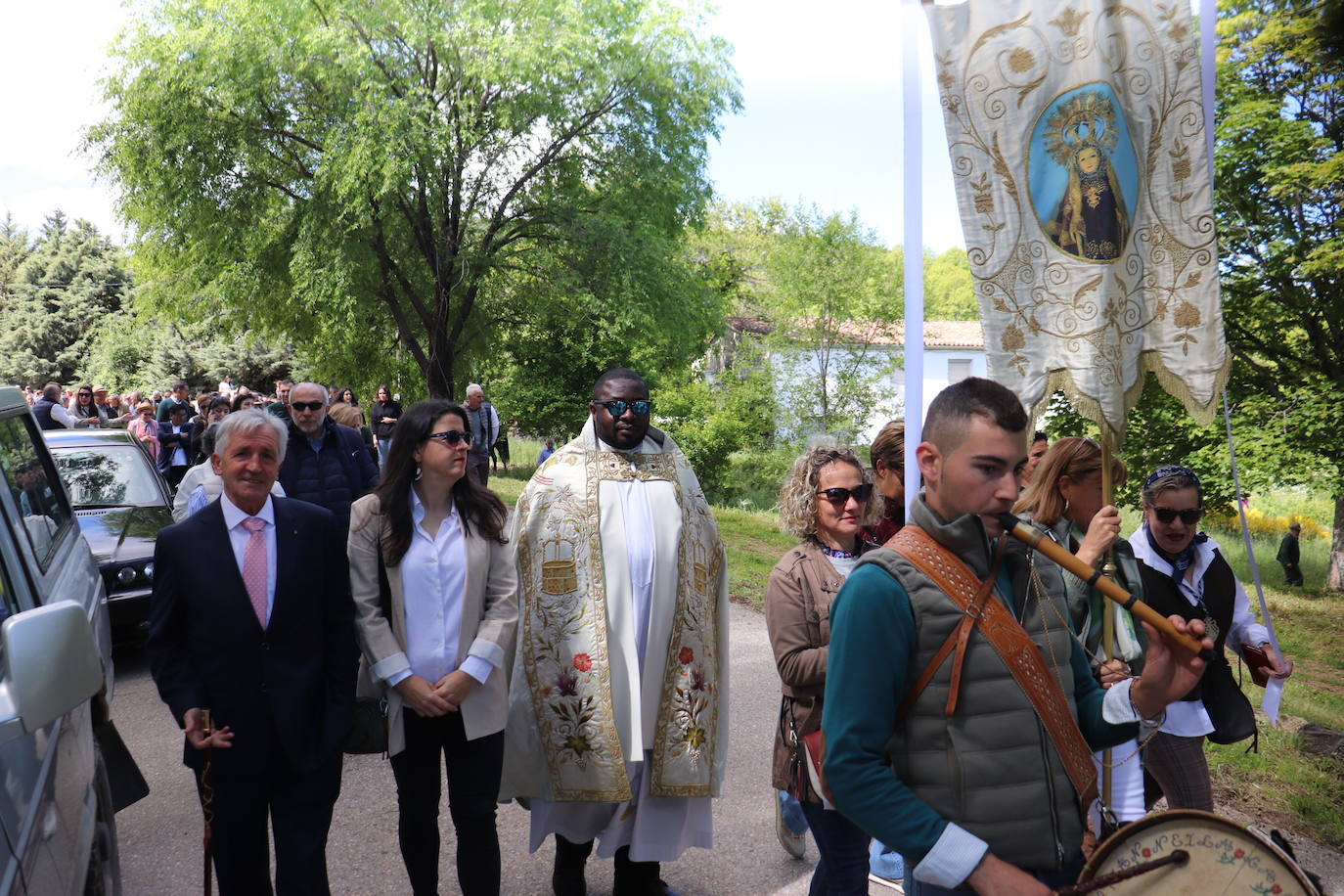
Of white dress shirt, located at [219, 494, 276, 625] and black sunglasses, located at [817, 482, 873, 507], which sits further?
black sunglasses, located at [817, 482, 873, 507]

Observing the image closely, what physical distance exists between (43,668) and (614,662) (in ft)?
7.73

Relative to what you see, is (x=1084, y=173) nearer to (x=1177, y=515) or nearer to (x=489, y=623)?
(x=1177, y=515)

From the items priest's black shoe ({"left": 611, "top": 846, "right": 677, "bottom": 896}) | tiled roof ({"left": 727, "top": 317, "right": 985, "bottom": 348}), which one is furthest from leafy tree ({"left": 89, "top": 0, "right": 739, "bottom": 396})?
priest's black shoe ({"left": 611, "top": 846, "right": 677, "bottom": 896})

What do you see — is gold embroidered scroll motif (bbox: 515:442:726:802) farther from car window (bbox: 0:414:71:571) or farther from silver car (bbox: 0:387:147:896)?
car window (bbox: 0:414:71:571)

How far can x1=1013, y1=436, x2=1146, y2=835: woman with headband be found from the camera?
389 cm

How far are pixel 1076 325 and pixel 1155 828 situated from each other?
2073 mm

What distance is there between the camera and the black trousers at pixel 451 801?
3785 millimetres

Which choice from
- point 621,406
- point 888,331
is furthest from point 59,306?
point 621,406

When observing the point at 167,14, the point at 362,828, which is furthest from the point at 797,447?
the point at 362,828

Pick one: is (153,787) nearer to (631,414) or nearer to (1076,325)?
(631,414)

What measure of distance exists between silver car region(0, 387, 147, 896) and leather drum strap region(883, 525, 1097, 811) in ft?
5.46

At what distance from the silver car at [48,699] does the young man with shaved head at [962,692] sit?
1.52m

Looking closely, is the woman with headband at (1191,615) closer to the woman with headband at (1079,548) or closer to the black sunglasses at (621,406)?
the woman with headband at (1079,548)

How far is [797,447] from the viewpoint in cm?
3250
